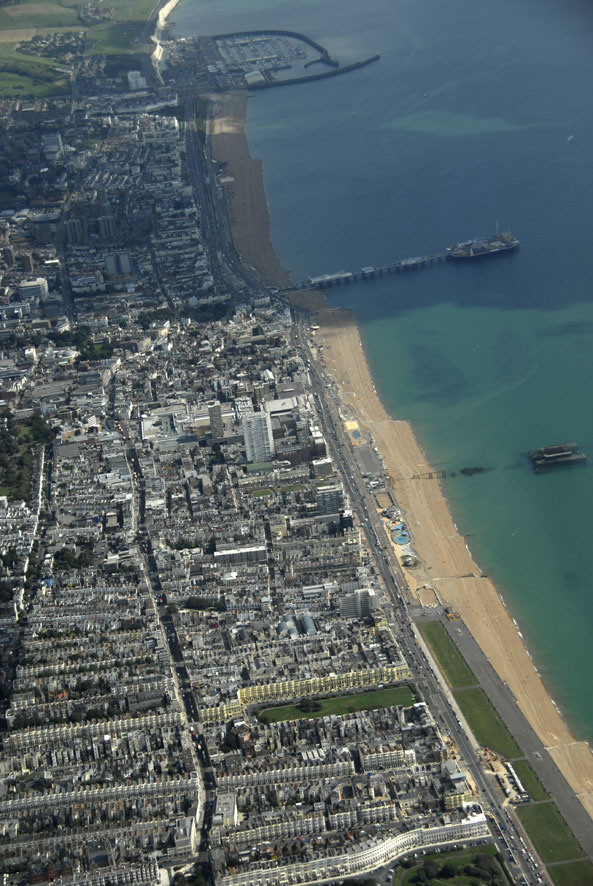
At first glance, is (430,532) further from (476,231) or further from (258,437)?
(476,231)

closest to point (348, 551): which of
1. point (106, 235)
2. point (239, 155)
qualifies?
point (106, 235)

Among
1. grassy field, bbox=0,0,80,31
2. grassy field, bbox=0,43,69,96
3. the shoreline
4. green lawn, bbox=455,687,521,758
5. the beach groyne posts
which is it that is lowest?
green lawn, bbox=455,687,521,758

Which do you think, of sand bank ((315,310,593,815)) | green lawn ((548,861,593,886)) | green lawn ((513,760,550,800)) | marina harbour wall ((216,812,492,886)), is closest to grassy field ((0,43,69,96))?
sand bank ((315,310,593,815))

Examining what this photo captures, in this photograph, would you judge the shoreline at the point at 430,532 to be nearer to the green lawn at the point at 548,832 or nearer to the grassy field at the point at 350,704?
the green lawn at the point at 548,832

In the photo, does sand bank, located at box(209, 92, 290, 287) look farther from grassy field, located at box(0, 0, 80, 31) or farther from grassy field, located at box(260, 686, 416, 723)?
grassy field, located at box(260, 686, 416, 723)

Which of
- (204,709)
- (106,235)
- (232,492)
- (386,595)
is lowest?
(204,709)

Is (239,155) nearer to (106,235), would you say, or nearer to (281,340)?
(106,235)
